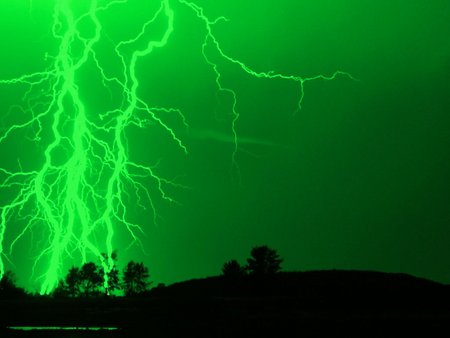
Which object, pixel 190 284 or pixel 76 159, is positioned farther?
pixel 190 284

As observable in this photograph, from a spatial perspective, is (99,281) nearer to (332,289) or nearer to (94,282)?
(94,282)

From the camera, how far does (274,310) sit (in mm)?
22438

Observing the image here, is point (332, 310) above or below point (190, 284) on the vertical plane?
below

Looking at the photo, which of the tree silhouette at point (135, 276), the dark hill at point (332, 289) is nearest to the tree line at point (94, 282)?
the tree silhouette at point (135, 276)

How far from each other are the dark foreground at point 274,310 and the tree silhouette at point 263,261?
15.9ft

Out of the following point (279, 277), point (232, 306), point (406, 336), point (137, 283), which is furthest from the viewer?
point (137, 283)

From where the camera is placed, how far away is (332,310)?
22.7 m

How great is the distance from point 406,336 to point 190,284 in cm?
1820

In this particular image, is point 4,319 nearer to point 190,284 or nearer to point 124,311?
point 124,311

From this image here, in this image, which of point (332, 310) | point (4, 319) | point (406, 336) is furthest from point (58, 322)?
point (406, 336)

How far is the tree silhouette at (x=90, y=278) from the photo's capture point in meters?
48.2

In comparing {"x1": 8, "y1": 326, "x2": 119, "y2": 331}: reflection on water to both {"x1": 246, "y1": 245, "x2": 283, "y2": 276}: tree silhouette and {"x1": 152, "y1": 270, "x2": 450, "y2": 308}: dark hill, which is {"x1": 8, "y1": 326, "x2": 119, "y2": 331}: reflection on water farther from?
{"x1": 246, "y1": 245, "x2": 283, "y2": 276}: tree silhouette

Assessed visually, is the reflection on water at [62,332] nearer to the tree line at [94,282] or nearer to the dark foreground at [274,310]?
the dark foreground at [274,310]

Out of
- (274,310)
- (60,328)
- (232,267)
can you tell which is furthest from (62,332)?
(232,267)
